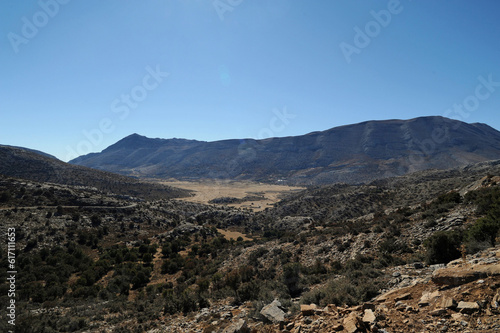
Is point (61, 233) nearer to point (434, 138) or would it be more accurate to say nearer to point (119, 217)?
point (119, 217)

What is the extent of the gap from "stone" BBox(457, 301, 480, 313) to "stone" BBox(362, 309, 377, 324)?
5.88 feet

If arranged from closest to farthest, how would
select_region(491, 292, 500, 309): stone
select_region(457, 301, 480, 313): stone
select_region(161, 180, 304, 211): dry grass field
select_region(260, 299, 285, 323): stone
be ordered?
select_region(491, 292, 500, 309): stone, select_region(457, 301, 480, 313): stone, select_region(260, 299, 285, 323): stone, select_region(161, 180, 304, 211): dry grass field

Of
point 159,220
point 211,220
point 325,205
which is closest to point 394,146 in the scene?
point 325,205

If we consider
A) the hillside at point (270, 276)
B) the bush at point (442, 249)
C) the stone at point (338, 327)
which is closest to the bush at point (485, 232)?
the hillside at point (270, 276)

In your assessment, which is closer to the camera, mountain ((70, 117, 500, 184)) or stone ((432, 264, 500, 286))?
stone ((432, 264, 500, 286))

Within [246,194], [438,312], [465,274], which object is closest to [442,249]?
[465,274]

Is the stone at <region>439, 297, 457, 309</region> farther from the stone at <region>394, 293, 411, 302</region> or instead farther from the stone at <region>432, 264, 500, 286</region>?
the stone at <region>394, 293, 411, 302</region>

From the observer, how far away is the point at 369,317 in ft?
17.6

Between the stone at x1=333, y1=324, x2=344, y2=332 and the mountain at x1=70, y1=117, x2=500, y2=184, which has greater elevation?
the mountain at x1=70, y1=117, x2=500, y2=184

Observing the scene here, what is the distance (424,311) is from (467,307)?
2.81ft

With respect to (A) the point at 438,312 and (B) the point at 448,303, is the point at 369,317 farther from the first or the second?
(B) the point at 448,303

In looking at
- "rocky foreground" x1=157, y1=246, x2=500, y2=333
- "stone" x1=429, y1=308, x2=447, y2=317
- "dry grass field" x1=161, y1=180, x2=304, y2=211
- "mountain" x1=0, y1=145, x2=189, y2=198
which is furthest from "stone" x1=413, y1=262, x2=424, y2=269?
"mountain" x1=0, y1=145, x2=189, y2=198

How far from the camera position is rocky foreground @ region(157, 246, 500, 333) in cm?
465

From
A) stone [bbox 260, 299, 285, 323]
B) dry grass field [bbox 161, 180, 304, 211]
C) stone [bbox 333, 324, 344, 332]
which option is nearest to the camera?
Answer: stone [bbox 333, 324, 344, 332]
